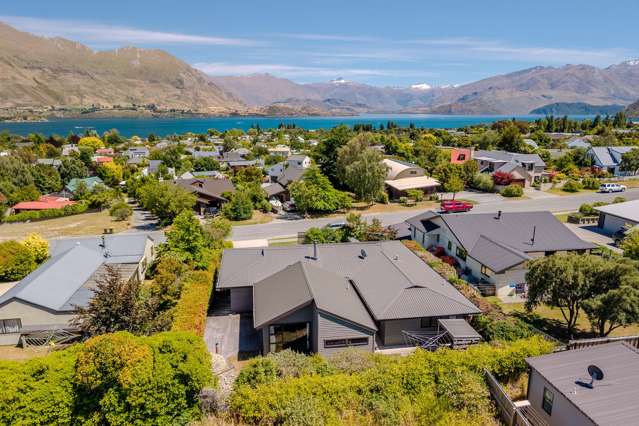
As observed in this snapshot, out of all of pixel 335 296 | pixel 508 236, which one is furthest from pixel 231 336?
pixel 508 236

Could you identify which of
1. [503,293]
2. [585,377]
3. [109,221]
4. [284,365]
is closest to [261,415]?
[284,365]

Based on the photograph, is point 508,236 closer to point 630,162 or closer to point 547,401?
point 547,401

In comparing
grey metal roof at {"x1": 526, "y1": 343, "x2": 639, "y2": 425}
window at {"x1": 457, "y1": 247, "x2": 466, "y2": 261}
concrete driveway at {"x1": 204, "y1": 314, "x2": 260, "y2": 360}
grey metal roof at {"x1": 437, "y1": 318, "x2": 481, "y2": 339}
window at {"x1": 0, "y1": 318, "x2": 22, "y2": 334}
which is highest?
grey metal roof at {"x1": 526, "y1": 343, "x2": 639, "y2": 425}

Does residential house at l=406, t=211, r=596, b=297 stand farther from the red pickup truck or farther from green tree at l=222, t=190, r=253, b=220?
green tree at l=222, t=190, r=253, b=220

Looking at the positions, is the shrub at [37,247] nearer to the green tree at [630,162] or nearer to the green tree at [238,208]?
the green tree at [238,208]

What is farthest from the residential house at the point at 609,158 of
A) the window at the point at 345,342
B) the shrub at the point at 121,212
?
the shrub at the point at 121,212

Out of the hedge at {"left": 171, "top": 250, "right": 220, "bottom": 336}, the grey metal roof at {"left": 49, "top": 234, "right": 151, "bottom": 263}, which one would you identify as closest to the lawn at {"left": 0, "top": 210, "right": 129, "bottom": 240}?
the grey metal roof at {"left": 49, "top": 234, "right": 151, "bottom": 263}
